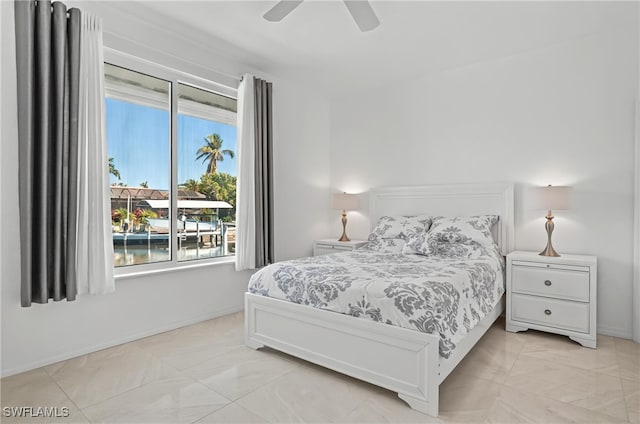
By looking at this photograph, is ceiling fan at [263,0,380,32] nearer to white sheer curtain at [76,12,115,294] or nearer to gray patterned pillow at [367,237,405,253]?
white sheer curtain at [76,12,115,294]

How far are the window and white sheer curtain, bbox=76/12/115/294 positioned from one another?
33 cm

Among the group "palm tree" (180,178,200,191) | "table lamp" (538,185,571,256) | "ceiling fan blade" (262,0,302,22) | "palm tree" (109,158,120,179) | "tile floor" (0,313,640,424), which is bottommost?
"tile floor" (0,313,640,424)

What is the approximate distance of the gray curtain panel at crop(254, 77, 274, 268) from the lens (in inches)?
154

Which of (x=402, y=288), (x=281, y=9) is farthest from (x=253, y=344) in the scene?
(x=281, y=9)

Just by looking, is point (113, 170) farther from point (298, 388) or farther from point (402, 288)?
point (402, 288)

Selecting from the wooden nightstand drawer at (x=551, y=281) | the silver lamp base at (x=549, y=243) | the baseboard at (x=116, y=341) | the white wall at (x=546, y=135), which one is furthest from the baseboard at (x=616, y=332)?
the baseboard at (x=116, y=341)

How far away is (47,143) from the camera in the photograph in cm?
243

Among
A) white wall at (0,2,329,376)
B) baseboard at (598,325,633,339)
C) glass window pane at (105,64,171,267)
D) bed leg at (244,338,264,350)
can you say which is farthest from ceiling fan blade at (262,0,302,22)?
baseboard at (598,325,633,339)

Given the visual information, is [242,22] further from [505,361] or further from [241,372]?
[505,361]

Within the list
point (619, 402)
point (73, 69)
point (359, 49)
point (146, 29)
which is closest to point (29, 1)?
point (73, 69)

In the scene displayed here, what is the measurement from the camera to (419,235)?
3.66 m

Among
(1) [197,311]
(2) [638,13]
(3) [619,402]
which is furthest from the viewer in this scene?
(1) [197,311]

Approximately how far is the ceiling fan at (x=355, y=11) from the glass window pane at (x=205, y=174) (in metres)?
1.52

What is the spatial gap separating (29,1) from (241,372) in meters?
2.79
